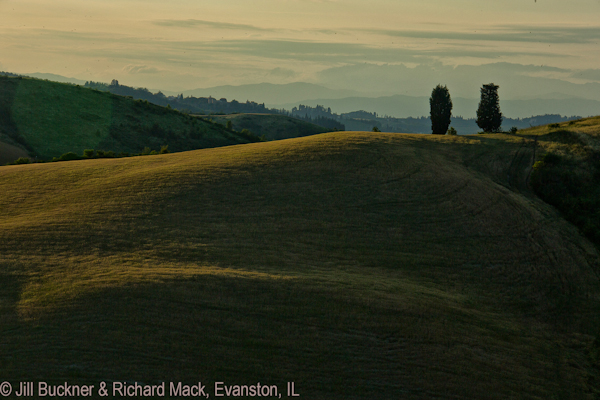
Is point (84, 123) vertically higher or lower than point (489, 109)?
higher

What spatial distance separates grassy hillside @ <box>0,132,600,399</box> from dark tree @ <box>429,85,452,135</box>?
20.6 m

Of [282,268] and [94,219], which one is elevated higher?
[94,219]

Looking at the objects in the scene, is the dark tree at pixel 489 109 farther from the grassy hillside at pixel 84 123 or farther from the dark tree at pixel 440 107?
the grassy hillside at pixel 84 123

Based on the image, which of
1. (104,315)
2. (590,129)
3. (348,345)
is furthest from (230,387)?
(590,129)

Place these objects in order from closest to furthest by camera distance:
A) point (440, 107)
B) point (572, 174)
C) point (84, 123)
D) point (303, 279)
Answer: point (303, 279), point (572, 174), point (440, 107), point (84, 123)

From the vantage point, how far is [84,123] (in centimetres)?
10044

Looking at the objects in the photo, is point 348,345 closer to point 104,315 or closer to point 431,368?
point 431,368

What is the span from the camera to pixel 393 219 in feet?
98.0

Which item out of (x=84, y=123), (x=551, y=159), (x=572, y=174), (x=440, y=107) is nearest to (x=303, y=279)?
(x=572, y=174)

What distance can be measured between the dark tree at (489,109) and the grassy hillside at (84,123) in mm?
73896

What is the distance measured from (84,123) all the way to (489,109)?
8709 cm

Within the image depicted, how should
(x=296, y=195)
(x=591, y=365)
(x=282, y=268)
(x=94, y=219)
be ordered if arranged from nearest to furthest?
1. (x=591, y=365)
2. (x=282, y=268)
3. (x=94, y=219)
4. (x=296, y=195)

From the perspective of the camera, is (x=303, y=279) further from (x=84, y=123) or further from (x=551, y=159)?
(x=84, y=123)

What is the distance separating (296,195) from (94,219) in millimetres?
13882
